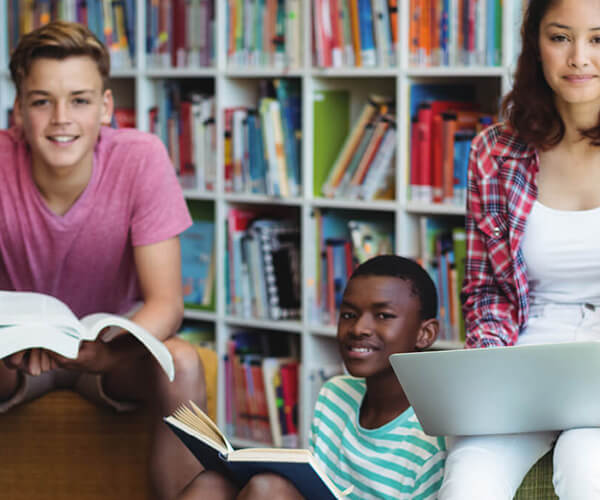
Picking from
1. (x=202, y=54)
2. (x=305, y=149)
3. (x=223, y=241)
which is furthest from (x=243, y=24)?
(x=223, y=241)

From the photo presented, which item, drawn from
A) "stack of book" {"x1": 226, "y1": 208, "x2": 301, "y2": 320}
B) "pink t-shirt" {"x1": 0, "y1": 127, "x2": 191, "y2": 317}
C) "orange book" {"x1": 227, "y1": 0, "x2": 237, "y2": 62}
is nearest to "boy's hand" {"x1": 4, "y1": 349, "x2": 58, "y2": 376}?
"pink t-shirt" {"x1": 0, "y1": 127, "x2": 191, "y2": 317}

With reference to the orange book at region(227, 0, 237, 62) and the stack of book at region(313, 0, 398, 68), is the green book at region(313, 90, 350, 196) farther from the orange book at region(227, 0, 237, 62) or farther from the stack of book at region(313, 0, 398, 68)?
the orange book at region(227, 0, 237, 62)

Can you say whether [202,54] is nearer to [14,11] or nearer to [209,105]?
[209,105]

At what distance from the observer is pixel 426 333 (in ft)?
5.86

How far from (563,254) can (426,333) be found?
284mm

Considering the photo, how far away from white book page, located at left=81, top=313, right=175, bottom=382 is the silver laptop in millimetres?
532

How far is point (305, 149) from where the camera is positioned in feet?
9.43

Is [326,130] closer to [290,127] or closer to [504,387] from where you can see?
[290,127]

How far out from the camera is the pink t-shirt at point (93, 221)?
7.20ft

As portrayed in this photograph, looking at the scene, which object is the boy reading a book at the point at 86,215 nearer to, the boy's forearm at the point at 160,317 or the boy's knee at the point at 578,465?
the boy's forearm at the point at 160,317

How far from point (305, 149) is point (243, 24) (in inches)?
17.7

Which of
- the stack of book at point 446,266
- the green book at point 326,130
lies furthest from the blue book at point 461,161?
the green book at point 326,130

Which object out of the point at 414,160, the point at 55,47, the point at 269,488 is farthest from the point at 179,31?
the point at 269,488

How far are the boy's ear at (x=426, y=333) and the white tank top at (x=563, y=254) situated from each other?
0.68 ft
